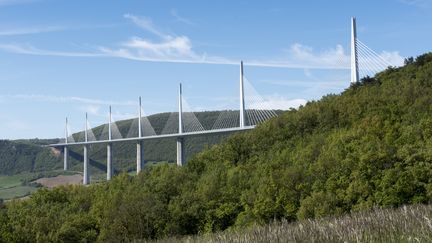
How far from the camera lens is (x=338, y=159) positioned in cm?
5519

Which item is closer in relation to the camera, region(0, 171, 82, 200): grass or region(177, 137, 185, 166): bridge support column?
region(177, 137, 185, 166): bridge support column

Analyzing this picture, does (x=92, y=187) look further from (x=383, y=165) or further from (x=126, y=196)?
(x=383, y=165)

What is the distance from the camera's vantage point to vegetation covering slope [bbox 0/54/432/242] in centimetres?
4875

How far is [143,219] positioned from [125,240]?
5013 mm

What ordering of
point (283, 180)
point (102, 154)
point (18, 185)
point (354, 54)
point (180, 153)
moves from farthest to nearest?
point (102, 154) → point (18, 185) → point (180, 153) → point (354, 54) → point (283, 180)

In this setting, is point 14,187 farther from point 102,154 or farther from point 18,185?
point 102,154

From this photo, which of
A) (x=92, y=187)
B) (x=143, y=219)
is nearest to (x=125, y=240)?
(x=143, y=219)

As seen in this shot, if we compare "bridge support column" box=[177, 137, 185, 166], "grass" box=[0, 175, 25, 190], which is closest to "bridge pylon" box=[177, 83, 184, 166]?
"bridge support column" box=[177, 137, 185, 166]

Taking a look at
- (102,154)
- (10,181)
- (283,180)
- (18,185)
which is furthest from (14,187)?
(283,180)

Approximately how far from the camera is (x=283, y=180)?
56.2 metres

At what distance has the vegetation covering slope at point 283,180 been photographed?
4875cm

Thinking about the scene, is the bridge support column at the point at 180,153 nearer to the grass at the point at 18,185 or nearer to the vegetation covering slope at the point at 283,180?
the vegetation covering slope at the point at 283,180

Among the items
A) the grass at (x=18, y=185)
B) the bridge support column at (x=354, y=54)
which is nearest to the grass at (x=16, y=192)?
the grass at (x=18, y=185)

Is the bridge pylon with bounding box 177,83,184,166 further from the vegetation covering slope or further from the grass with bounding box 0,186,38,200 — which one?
the grass with bounding box 0,186,38,200
